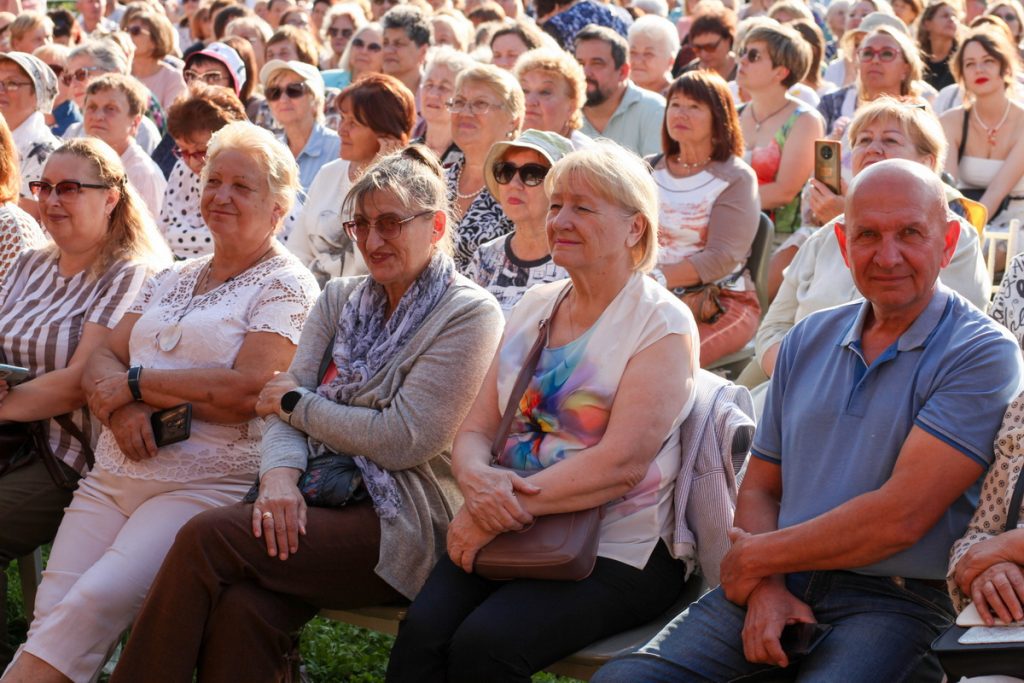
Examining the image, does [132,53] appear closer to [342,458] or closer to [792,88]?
[792,88]

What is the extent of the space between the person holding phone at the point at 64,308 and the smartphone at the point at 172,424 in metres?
0.50

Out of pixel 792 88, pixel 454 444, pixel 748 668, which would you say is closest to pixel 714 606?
pixel 748 668

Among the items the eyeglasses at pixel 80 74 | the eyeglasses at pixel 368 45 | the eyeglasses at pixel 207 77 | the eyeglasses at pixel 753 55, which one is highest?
the eyeglasses at pixel 753 55

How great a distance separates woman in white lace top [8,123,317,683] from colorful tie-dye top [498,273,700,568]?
3.21 feet

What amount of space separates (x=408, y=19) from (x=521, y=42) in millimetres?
1003

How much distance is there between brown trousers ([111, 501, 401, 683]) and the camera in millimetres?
3391

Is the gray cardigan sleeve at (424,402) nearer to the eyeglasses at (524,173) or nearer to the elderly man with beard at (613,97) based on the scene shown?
the eyeglasses at (524,173)

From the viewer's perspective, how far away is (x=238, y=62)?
867 centimetres

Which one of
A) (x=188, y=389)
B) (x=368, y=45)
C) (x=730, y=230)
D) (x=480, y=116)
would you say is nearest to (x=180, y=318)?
(x=188, y=389)

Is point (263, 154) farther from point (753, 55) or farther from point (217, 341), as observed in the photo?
point (753, 55)

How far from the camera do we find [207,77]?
8.51m

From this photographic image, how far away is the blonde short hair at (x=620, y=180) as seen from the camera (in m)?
3.40

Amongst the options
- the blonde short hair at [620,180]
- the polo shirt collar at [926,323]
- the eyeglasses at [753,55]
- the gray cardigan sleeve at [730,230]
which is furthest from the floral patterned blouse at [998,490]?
the eyeglasses at [753,55]

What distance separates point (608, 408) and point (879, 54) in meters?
4.10
